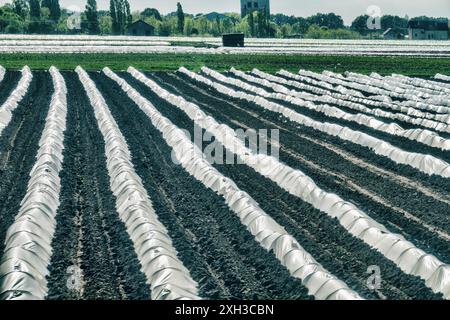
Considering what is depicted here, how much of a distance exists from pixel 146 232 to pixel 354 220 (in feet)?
17.4

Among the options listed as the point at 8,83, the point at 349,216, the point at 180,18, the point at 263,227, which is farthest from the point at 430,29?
the point at 263,227

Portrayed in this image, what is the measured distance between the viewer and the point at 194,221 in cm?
1723

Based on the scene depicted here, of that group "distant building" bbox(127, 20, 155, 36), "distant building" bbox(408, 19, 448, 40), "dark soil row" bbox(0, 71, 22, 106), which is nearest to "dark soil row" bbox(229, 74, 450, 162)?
"dark soil row" bbox(0, 71, 22, 106)

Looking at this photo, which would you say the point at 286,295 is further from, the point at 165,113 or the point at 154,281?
the point at 165,113

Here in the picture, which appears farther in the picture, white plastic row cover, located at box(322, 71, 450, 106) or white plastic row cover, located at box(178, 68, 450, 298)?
white plastic row cover, located at box(322, 71, 450, 106)

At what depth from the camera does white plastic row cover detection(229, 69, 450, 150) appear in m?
25.5

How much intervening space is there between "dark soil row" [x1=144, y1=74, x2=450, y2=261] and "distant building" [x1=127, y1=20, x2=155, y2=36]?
94459 millimetres

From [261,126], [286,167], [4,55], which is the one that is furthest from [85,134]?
[4,55]

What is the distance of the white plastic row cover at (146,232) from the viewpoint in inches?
514

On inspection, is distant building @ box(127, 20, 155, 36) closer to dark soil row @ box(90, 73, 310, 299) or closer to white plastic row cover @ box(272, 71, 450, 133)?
white plastic row cover @ box(272, 71, 450, 133)

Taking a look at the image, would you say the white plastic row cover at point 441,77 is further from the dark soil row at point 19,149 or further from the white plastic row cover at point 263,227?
the dark soil row at point 19,149

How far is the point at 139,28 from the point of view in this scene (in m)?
123

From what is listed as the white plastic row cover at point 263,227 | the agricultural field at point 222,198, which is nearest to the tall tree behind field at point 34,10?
the agricultural field at point 222,198

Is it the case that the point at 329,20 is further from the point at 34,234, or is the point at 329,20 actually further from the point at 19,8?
the point at 34,234
